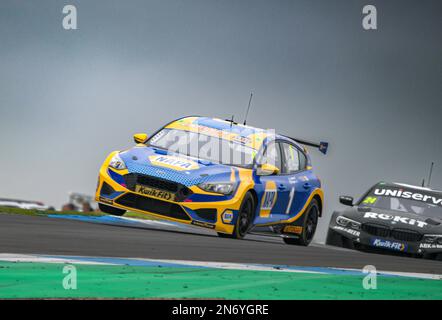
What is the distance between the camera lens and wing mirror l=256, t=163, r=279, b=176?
13.5m

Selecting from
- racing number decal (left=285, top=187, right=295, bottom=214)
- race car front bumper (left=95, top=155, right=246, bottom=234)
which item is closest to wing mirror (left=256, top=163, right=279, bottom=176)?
race car front bumper (left=95, top=155, right=246, bottom=234)

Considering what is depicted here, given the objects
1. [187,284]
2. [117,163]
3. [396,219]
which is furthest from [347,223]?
[187,284]

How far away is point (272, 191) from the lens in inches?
547

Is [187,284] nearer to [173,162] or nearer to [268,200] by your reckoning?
[173,162]

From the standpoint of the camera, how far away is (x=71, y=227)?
41.2 feet

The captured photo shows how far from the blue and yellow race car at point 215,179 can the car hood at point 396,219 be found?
79cm

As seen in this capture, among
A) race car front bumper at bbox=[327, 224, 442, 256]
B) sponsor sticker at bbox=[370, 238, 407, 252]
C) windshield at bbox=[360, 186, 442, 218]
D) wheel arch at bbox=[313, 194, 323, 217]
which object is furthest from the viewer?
windshield at bbox=[360, 186, 442, 218]

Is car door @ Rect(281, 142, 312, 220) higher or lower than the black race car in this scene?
higher

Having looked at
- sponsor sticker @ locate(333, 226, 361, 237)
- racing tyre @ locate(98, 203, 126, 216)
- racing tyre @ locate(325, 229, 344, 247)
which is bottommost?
racing tyre @ locate(325, 229, 344, 247)

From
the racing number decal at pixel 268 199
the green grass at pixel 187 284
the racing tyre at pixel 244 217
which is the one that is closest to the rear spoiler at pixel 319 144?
the racing number decal at pixel 268 199

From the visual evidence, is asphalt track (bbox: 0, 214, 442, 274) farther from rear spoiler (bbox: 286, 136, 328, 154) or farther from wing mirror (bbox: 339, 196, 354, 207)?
wing mirror (bbox: 339, 196, 354, 207)

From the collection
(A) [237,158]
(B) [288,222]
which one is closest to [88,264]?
(A) [237,158]

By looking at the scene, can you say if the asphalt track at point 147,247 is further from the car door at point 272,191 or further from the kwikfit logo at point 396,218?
the kwikfit logo at point 396,218

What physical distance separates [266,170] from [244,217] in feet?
2.19
